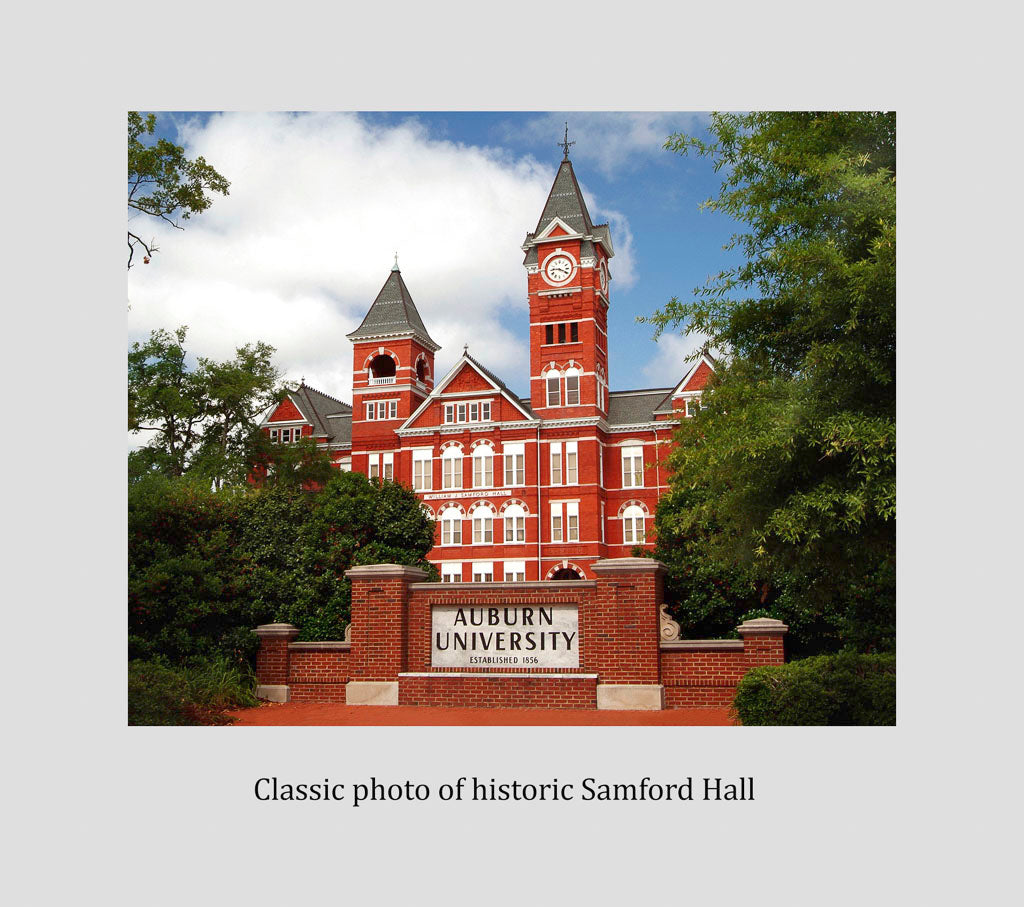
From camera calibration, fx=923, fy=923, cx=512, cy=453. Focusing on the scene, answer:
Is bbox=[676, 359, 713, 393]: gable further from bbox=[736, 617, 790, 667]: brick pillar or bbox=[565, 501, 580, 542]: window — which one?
bbox=[736, 617, 790, 667]: brick pillar

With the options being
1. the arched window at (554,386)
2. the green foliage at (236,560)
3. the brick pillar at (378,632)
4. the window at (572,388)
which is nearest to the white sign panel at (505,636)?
the brick pillar at (378,632)

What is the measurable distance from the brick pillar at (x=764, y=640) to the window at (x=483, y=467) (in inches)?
1249

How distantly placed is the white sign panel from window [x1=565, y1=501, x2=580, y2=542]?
2945cm

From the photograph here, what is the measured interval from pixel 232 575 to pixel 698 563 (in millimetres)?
11155

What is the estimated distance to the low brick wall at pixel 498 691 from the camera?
Answer: 14.3 m

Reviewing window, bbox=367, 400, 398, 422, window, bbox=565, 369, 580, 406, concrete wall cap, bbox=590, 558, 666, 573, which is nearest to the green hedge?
concrete wall cap, bbox=590, 558, 666, 573

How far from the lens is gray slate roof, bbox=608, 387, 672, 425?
46.2m

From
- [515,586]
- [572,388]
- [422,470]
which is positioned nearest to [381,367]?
[422,470]

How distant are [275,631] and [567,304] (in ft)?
102

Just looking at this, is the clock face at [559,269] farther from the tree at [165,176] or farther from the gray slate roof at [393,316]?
the tree at [165,176]

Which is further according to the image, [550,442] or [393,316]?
[393,316]

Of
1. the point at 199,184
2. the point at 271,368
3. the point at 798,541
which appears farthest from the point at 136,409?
the point at 798,541

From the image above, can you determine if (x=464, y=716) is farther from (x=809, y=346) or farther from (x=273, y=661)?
(x=809, y=346)

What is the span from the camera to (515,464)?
45.4m
